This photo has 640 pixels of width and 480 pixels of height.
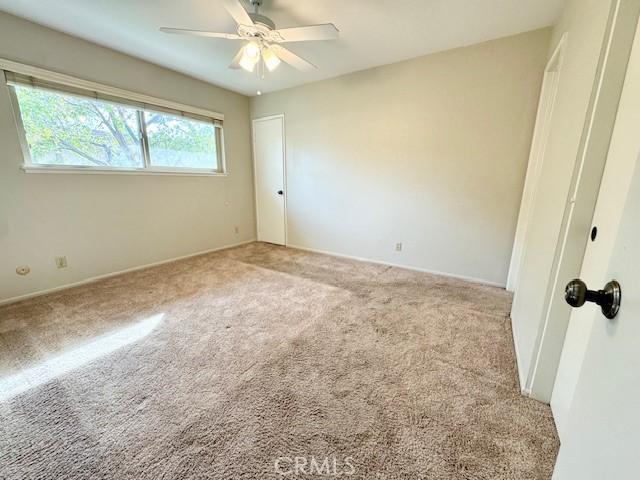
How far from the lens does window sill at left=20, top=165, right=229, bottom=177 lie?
2.47 metres

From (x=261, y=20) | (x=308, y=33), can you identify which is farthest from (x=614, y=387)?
(x=261, y=20)

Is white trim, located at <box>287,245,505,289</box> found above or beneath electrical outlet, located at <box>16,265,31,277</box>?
beneath

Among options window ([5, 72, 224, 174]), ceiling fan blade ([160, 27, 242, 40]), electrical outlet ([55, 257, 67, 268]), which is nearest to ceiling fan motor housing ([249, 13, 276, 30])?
ceiling fan blade ([160, 27, 242, 40])

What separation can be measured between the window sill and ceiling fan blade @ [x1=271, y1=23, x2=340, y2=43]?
7.48 ft

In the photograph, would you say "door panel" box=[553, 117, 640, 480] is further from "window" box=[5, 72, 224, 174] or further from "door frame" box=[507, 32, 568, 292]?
"window" box=[5, 72, 224, 174]

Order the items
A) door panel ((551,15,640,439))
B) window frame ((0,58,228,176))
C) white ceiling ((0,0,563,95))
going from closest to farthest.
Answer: door panel ((551,15,640,439)) → white ceiling ((0,0,563,95)) → window frame ((0,58,228,176))

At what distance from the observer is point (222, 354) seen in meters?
1.77

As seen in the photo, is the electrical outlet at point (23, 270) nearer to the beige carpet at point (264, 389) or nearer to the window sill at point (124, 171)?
the beige carpet at point (264, 389)

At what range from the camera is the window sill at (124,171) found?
97.4 inches

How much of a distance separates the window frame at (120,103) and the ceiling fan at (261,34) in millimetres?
1477

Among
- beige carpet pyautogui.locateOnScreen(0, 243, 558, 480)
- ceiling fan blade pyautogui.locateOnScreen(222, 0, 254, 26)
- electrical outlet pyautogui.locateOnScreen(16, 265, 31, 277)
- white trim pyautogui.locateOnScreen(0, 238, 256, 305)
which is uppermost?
ceiling fan blade pyautogui.locateOnScreen(222, 0, 254, 26)

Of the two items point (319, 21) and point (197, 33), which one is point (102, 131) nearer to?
point (197, 33)

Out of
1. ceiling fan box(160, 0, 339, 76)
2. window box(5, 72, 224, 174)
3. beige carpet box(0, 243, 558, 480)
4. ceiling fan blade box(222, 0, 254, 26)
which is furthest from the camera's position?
window box(5, 72, 224, 174)

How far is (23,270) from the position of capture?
247 centimetres
